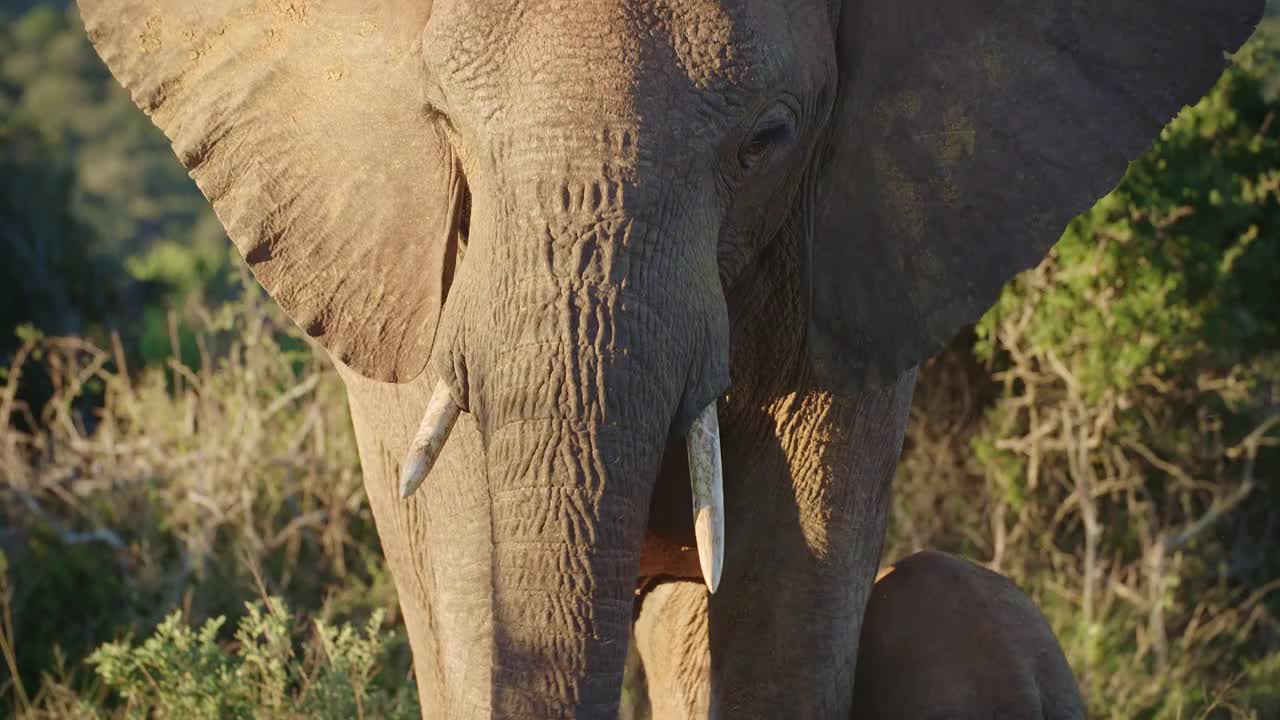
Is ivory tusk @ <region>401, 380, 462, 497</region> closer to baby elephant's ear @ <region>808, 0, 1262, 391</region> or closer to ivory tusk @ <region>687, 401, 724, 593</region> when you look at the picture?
ivory tusk @ <region>687, 401, 724, 593</region>

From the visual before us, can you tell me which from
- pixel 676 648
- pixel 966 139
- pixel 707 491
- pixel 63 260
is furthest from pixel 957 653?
pixel 63 260

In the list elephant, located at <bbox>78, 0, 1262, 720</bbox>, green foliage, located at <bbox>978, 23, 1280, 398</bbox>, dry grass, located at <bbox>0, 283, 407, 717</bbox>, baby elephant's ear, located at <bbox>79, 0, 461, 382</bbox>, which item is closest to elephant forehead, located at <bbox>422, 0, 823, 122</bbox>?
elephant, located at <bbox>78, 0, 1262, 720</bbox>

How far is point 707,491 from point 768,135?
22.9 inches

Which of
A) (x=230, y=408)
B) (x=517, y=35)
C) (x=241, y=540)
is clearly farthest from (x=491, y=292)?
(x=230, y=408)

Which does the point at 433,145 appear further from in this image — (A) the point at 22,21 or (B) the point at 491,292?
(A) the point at 22,21

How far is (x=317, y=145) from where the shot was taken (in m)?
3.40

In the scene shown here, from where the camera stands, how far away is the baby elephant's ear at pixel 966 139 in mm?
3311

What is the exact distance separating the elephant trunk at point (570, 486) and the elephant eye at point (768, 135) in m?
0.39

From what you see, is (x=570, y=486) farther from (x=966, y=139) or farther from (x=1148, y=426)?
(x=1148, y=426)

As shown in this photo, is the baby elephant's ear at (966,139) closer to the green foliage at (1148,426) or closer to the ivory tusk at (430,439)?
the ivory tusk at (430,439)

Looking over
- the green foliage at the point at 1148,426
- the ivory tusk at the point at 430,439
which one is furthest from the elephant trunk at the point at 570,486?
the green foliage at the point at 1148,426

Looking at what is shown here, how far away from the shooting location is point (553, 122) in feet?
9.11

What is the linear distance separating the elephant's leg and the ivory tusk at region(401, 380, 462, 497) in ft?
3.89

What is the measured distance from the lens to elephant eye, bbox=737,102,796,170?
9.79 feet
